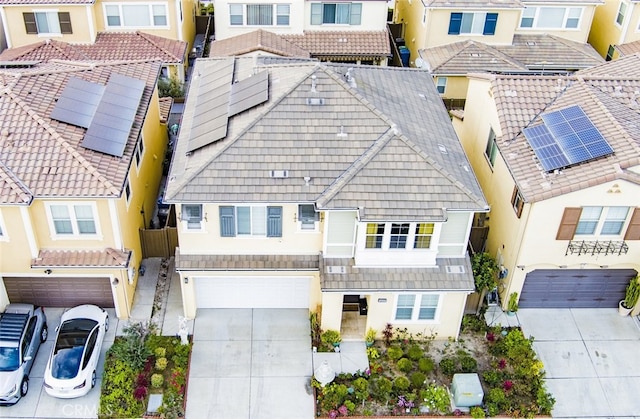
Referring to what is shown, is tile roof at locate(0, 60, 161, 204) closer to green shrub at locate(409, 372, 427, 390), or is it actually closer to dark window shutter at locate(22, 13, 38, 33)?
dark window shutter at locate(22, 13, 38, 33)

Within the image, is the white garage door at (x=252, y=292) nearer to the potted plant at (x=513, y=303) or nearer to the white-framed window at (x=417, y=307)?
the white-framed window at (x=417, y=307)

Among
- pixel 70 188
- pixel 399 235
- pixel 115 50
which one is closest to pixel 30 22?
pixel 115 50

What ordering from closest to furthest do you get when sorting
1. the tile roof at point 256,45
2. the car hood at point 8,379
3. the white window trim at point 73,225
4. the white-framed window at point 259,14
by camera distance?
the car hood at point 8,379 < the white window trim at point 73,225 < the tile roof at point 256,45 < the white-framed window at point 259,14

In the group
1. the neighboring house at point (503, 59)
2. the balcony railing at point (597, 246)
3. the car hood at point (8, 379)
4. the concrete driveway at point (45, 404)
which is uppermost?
the neighboring house at point (503, 59)

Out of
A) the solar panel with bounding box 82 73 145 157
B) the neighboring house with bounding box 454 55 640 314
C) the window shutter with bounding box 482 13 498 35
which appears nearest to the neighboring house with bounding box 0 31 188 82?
the solar panel with bounding box 82 73 145 157

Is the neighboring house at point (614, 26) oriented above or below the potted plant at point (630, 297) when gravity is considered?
above

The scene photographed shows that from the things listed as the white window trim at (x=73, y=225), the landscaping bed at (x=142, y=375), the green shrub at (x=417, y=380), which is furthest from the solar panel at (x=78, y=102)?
the green shrub at (x=417, y=380)

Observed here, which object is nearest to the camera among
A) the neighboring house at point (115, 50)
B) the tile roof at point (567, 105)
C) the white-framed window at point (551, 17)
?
the tile roof at point (567, 105)

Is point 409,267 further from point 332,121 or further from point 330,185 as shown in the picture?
point 332,121
